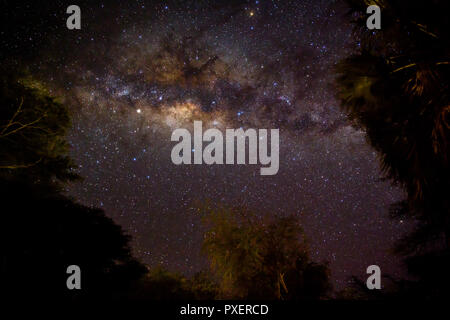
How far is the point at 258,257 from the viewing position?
17.3 meters

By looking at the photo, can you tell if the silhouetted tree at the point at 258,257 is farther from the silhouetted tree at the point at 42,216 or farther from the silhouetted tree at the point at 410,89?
the silhouetted tree at the point at 410,89

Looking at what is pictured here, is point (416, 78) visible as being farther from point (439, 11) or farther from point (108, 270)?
point (108, 270)

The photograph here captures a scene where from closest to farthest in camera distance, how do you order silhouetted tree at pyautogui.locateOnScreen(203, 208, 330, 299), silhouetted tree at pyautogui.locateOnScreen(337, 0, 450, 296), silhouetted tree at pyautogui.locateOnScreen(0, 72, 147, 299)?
silhouetted tree at pyautogui.locateOnScreen(337, 0, 450, 296), silhouetted tree at pyautogui.locateOnScreen(0, 72, 147, 299), silhouetted tree at pyautogui.locateOnScreen(203, 208, 330, 299)

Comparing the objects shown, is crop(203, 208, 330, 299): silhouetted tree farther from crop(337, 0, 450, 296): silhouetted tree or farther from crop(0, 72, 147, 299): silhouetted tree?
crop(337, 0, 450, 296): silhouetted tree

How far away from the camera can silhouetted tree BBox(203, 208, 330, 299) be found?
1703cm

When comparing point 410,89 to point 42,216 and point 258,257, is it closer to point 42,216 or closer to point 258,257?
point 42,216

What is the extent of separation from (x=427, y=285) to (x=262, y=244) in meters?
12.8

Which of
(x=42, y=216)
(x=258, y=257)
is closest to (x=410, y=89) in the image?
(x=42, y=216)

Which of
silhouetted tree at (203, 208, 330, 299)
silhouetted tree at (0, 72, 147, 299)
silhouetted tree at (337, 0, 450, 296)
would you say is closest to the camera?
silhouetted tree at (337, 0, 450, 296)

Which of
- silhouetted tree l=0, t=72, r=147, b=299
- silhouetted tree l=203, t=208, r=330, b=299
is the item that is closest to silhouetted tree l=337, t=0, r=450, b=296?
silhouetted tree l=0, t=72, r=147, b=299

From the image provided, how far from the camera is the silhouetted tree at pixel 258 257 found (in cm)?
1703

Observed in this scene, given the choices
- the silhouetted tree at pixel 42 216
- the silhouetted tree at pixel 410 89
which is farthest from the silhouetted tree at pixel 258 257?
the silhouetted tree at pixel 410 89

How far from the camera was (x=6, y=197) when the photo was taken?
8.56 meters
